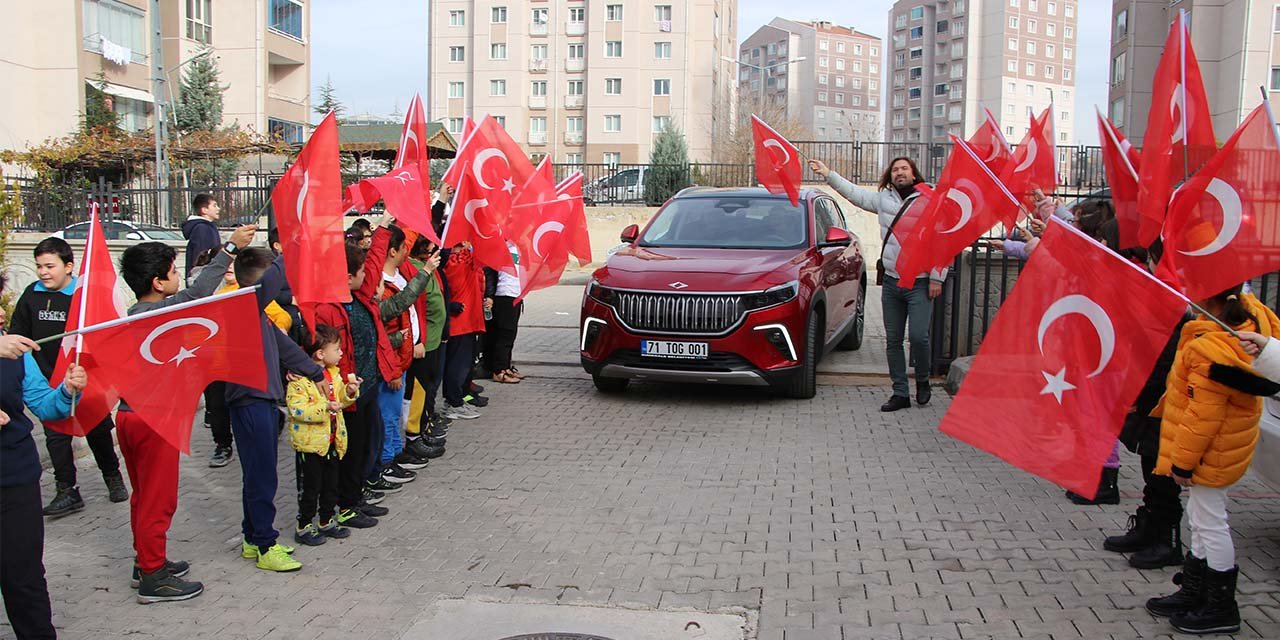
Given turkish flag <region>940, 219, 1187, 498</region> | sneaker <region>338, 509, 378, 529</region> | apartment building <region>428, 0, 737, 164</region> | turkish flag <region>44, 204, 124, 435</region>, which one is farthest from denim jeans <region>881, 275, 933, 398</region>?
apartment building <region>428, 0, 737, 164</region>

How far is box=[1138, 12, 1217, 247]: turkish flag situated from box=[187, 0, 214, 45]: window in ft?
139

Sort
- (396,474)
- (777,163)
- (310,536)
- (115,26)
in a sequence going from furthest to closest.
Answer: (115,26), (777,163), (396,474), (310,536)

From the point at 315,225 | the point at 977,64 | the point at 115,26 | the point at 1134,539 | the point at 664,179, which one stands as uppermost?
the point at 977,64

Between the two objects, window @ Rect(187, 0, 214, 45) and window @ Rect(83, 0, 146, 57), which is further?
window @ Rect(187, 0, 214, 45)

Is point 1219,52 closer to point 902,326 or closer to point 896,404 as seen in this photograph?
point 902,326

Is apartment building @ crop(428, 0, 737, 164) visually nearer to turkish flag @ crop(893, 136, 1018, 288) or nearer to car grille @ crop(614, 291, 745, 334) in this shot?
car grille @ crop(614, 291, 745, 334)

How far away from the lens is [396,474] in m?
6.59

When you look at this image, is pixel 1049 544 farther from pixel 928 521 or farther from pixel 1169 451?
pixel 1169 451

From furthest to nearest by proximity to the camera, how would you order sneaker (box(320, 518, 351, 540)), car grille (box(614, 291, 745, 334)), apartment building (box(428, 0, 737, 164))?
apartment building (box(428, 0, 737, 164)) → car grille (box(614, 291, 745, 334)) → sneaker (box(320, 518, 351, 540))

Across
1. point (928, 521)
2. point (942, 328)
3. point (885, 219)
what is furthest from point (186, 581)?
point (942, 328)

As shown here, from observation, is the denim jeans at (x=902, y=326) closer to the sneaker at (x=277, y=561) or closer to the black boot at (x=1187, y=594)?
the black boot at (x=1187, y=594)

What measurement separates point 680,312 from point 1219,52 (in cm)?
4420

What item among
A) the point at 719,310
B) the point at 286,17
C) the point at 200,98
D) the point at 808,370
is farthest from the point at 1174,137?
the point at 286,17

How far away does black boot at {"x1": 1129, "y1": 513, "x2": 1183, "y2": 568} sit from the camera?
4.81m
